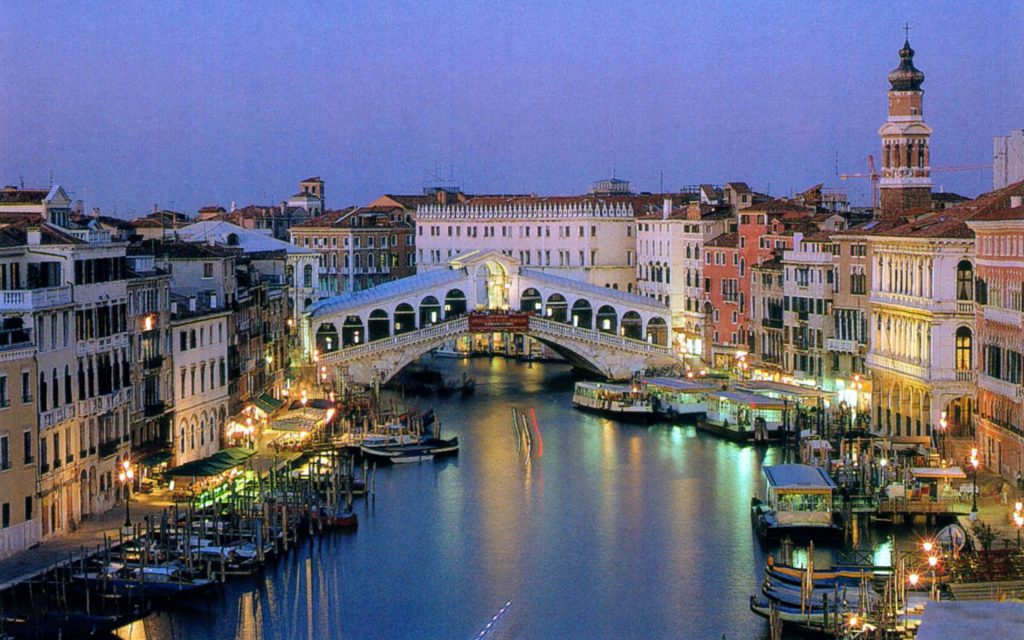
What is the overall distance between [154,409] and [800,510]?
821 cm

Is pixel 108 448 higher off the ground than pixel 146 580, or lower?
higher

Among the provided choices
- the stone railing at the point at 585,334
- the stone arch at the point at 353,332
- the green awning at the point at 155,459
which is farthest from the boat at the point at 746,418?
the green awning at the point at 155,459

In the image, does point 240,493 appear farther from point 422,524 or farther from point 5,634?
point 5,634

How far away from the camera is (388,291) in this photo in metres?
43.2

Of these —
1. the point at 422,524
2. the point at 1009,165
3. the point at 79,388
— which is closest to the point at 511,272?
the point at 1009,165

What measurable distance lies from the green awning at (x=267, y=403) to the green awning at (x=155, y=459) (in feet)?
20.2

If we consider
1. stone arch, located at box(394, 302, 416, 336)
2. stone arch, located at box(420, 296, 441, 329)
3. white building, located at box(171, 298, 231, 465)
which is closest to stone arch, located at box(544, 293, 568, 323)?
stone arch, located at box(420, 296, 441, 329)

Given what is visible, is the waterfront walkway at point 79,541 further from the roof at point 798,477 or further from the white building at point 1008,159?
the white building at point 1008,159

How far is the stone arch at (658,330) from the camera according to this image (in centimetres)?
4344

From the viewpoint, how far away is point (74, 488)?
22000 mm

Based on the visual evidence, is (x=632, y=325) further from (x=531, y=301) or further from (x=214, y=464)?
(x=214, y=464)

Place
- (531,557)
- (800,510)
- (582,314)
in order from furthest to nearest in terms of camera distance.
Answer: (582,314) → (800,510) → (531,557)

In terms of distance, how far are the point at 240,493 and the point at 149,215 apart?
24.9m

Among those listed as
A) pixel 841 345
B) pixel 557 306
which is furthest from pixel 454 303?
pixel 841 345
